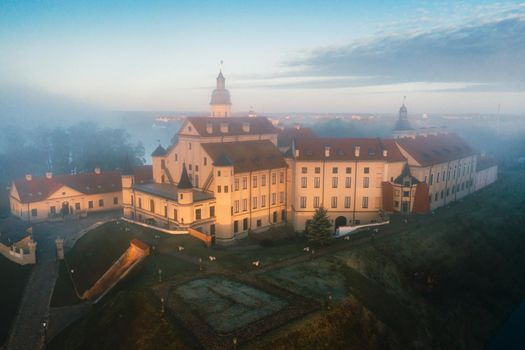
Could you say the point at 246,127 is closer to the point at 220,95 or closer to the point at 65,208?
the point at 220,95

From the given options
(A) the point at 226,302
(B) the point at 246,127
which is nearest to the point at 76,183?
(B) the point at 246,127

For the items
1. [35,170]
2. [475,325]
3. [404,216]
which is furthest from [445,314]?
[35,170]

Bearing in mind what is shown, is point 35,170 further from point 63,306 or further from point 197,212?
point 63,306

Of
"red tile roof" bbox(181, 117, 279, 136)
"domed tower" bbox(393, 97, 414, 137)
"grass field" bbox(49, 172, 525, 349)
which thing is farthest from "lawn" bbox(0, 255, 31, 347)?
"domed tower" bbox(393, 97, 414, 137)

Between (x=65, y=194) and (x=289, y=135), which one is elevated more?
(x=289, y=135)

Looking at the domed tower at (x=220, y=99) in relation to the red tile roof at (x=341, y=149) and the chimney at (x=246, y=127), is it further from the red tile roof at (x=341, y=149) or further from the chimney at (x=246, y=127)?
the red tile roof at (x=341, y=149)

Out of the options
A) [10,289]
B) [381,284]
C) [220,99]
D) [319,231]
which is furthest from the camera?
[220,99]
